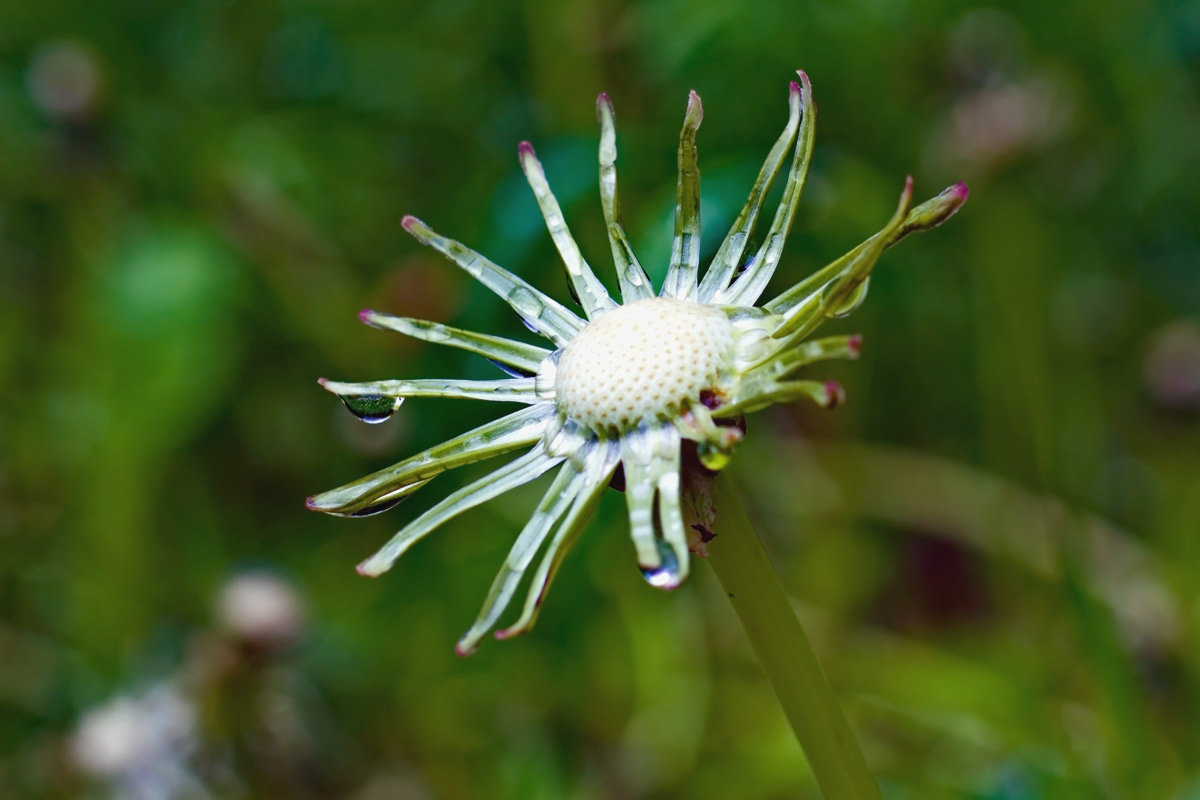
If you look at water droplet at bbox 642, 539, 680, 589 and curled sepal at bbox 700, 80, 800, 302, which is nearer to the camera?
water droplet at bbox 642, 539, 680, 589

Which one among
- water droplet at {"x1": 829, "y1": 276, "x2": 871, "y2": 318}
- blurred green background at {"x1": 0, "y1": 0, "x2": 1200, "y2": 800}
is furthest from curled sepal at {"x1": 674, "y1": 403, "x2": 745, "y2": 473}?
blurred green background at {"x1": 0, "y1": 0, "x2": 1200, "y2": 800}

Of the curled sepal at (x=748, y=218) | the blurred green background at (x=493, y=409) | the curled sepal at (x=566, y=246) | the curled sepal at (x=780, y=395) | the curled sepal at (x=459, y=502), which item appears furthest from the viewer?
the blurred green background at (x=493, y=409)

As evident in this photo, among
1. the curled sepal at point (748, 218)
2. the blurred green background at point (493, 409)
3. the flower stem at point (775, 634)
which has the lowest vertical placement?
the flower stem at point (775, 634)

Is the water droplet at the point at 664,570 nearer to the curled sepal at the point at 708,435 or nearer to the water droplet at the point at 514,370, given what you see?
the curled sepal at the point at 708,435

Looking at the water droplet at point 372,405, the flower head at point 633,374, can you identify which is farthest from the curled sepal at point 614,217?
the water droplet at point 372,405

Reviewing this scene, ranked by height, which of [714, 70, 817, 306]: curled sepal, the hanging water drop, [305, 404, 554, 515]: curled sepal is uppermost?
the hanging water drop

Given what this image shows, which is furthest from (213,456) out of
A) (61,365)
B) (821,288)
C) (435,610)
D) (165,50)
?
(821,288)

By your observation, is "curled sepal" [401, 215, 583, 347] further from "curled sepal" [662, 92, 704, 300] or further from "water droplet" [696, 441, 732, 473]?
"water droplet" [696, 441, 732, 473]
